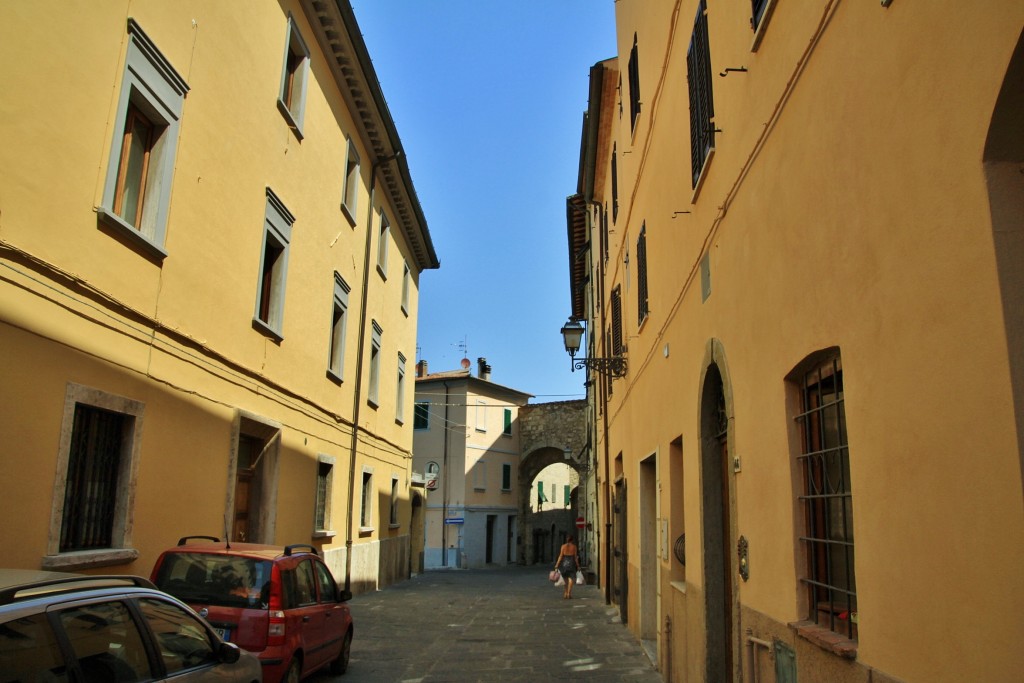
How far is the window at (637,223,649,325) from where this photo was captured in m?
10.9

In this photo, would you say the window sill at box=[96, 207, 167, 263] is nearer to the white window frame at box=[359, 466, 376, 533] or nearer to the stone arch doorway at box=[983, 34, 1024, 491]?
the stone arch doorway at box=[983, 34, 1024, 491]

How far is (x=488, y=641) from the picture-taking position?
1185 centimetres

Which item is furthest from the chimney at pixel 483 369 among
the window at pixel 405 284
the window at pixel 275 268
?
the window at pixel 275 268

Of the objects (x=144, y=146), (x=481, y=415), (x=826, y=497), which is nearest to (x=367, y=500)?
(x=144, y=146)

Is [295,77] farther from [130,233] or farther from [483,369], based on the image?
[483,369]

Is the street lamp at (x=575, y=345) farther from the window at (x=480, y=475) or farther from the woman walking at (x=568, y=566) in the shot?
the window at (x=480, y=475)

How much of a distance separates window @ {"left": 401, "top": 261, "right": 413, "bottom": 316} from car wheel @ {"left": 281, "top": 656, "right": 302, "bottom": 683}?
1688 cm

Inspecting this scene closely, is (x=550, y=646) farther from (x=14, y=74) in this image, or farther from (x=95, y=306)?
(x=14, y=74)

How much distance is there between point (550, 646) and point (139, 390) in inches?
260

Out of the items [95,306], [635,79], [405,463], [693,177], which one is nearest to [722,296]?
[693,177]

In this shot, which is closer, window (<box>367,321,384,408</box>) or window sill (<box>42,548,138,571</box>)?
window sill (<box>42,548,138,571</box>)

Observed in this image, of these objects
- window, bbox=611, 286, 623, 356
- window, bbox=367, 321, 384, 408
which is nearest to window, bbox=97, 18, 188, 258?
window, bbox=611, 286, 623, 356

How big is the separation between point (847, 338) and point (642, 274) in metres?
7.80

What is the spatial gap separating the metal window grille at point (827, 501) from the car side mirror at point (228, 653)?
327cm
